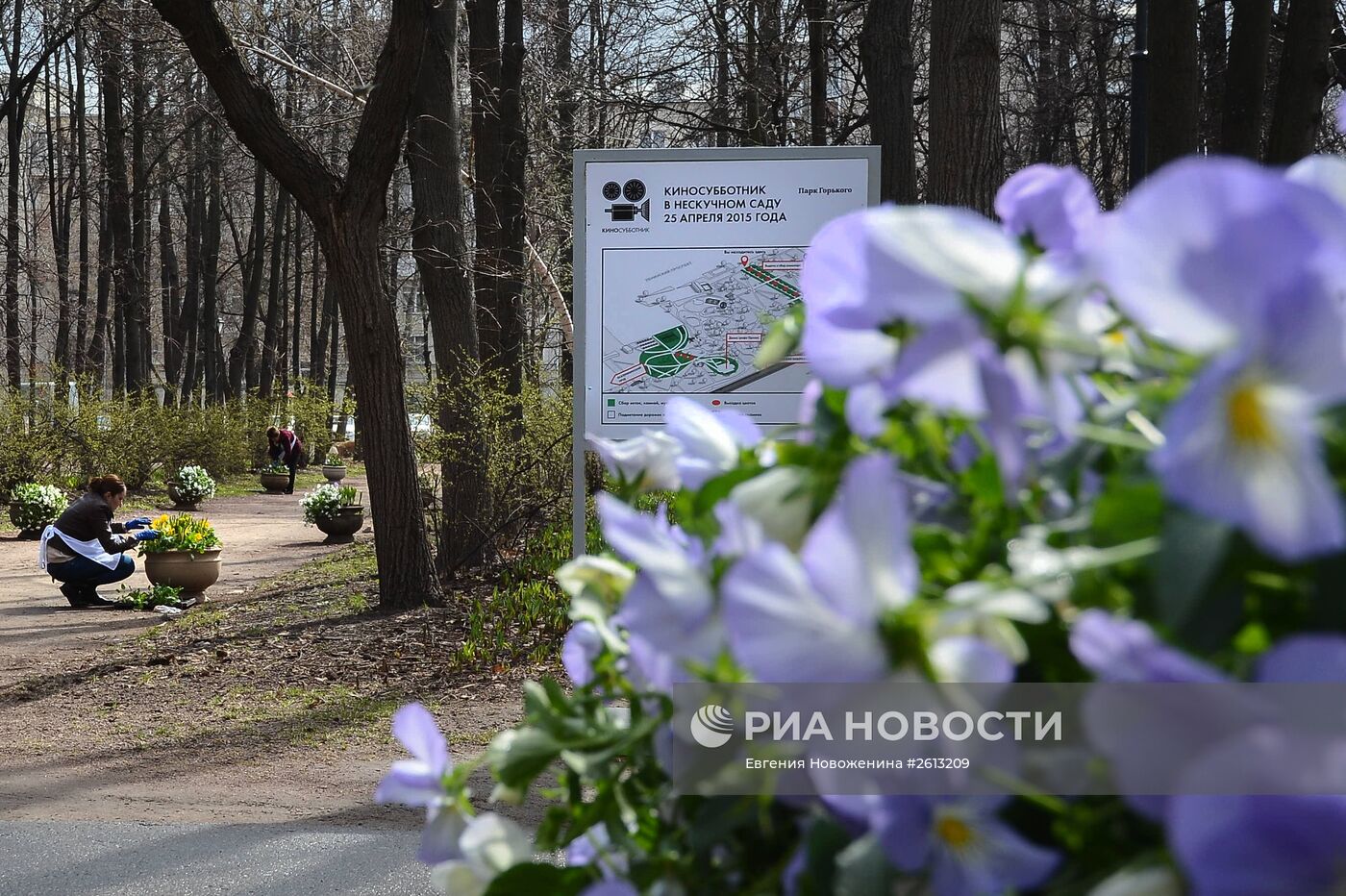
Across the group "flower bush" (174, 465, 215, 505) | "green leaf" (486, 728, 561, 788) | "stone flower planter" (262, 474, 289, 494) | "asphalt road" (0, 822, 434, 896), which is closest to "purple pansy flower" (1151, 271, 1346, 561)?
"green leaf" (486, 728, 561, 788)

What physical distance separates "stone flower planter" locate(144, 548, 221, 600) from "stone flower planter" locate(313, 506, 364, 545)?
4.57 metres

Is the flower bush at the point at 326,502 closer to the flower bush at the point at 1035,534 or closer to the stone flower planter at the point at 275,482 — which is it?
the stone flower planter at the point at 275,482

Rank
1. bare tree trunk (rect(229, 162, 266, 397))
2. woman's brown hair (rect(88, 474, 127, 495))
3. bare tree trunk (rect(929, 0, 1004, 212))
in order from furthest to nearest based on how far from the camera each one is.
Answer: bare tree trunk (rect(229, 162, 266, 397)) → woman's brown hair (rect(88, 474, 127, 495)) → bare tree trunk (rect(929, 0, 1004, 212))

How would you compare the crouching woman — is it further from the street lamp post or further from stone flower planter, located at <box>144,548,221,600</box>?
the street lamp post

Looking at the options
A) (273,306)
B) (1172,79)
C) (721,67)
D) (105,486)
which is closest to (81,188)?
(273,306)

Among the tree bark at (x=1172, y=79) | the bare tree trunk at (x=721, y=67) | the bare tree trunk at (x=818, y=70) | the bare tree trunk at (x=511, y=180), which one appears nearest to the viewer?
the tree bark at (x=1172, y=79)

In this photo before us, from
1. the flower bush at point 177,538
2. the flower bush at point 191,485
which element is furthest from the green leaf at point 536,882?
the flower bush at point 191,485

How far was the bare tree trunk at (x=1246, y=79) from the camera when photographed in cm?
968

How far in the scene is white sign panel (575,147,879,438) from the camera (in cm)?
569

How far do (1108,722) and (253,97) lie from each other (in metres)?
8.40

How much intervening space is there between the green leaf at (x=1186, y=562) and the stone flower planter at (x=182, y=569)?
10.6 metres

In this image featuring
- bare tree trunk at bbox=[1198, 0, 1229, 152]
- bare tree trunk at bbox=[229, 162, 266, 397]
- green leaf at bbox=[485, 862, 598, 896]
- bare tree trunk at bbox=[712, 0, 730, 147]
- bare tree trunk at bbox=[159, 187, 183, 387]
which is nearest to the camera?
green leaf at bbox=[485, 862, 598, 896]

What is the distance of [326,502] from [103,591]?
4.41 metres

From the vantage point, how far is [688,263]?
5781 mm
